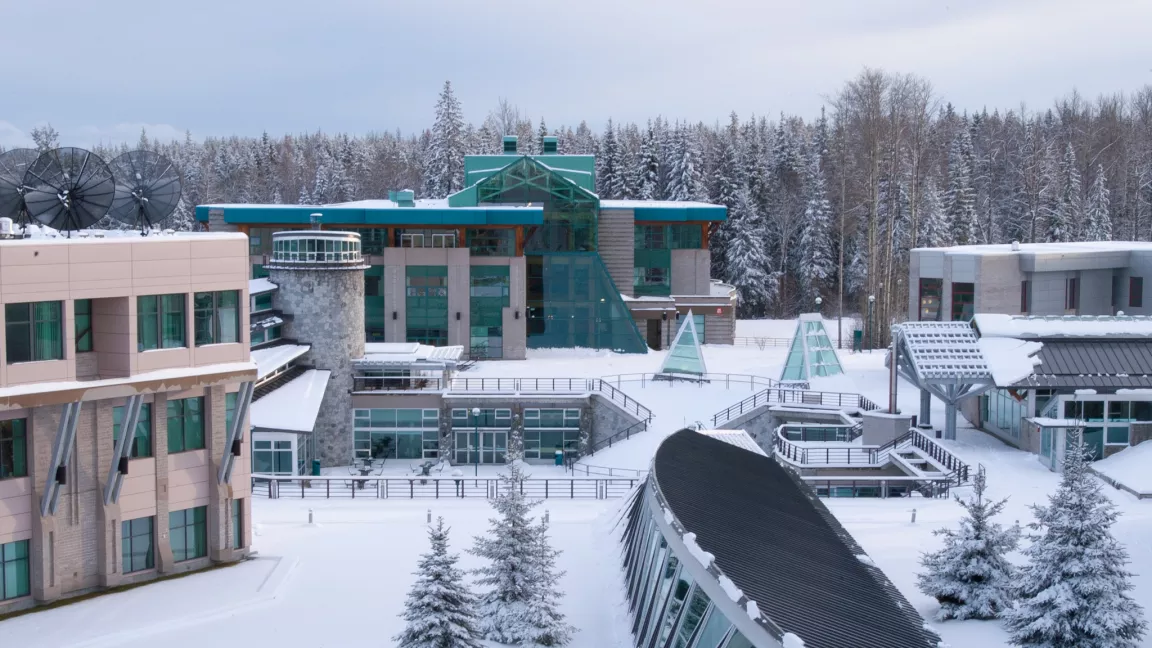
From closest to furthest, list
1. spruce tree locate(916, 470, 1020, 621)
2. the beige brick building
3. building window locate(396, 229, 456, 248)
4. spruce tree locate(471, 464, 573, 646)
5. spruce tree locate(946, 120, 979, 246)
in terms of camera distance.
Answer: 1. spruce tree locate(471, 464, 573, 646)
2. spruce tree locate(916, 470, 1020, 621)
3. the beige brick building
4. building window locate(396, 229, 456, 248)
5. spruce tree locate(946, 120, 979, 246)

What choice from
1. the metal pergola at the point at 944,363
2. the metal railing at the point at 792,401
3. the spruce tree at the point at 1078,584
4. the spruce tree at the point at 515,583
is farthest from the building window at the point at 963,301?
the spruce tree at the point at 515,583

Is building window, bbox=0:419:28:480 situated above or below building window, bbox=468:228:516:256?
below

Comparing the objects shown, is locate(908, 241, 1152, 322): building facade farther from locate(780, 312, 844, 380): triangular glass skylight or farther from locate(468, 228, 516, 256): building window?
locate(468, 228, 516, 256): building window

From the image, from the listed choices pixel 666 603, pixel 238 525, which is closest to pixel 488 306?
pixel 238 525

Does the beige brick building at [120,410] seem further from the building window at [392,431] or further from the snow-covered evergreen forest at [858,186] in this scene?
the snow-covered evergreen forest at [858,186]

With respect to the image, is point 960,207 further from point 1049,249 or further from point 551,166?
point 1049,249

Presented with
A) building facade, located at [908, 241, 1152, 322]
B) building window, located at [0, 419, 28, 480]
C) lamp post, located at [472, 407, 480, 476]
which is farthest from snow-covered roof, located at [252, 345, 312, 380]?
building facade, located at [908, 241, 1152, 322]

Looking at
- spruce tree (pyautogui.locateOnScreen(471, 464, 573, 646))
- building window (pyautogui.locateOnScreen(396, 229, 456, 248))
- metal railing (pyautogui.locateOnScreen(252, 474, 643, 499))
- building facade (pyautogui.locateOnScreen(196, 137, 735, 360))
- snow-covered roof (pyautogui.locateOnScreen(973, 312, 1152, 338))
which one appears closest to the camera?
spruce tree (pyautogui.locateOnScreen(471, 464, 573, 646))
